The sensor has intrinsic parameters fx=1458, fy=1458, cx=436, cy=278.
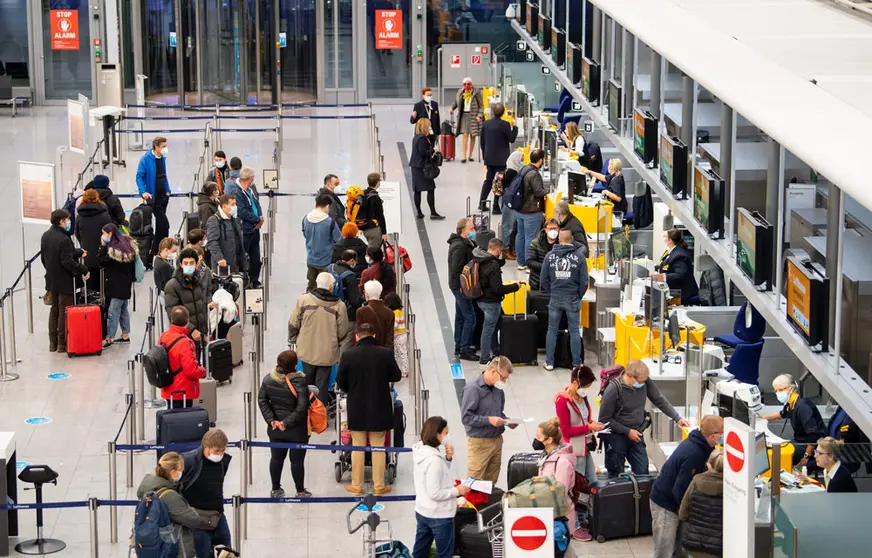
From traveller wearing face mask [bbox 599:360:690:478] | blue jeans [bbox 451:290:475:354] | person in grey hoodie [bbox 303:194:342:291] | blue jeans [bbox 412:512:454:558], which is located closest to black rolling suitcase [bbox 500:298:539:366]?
blue jeans [bbox 451:290:475:354]

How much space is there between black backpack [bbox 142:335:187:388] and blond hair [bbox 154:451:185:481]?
292 centimetres

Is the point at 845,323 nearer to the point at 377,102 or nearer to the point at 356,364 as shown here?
the point at 356,364

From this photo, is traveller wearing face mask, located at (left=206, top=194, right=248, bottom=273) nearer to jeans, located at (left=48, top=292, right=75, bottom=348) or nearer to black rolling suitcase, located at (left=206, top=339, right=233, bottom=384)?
jeans, located at (left=48, top=292, right=75, bottom=348)

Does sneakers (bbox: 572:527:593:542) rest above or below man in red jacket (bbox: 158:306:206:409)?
below

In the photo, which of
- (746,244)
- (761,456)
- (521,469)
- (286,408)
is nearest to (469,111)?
(746,244)

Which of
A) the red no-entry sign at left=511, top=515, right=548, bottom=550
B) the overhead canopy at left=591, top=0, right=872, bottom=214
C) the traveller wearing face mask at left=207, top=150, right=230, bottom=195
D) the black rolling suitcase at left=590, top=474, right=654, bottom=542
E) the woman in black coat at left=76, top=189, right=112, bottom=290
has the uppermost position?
the overhead canopy at left=591, top=0, right=872, bottom=214

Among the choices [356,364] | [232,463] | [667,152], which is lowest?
[232,463]

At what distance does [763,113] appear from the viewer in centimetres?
1045

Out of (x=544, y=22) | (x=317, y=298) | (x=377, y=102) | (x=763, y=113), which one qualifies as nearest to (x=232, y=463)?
(x=317, y=298)

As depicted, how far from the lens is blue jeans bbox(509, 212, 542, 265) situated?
1848 centimetres

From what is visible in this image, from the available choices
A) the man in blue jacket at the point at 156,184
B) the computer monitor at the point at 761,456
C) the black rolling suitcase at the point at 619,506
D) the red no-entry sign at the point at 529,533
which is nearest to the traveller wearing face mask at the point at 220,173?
the man in blue jacket at the point at 156,184

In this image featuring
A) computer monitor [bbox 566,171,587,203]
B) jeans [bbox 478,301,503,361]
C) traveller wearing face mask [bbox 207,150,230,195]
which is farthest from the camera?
computer monitor [bbox 566,171,587,203]

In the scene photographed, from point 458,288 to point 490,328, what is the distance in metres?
0.56

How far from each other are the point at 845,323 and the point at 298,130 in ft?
70.4
